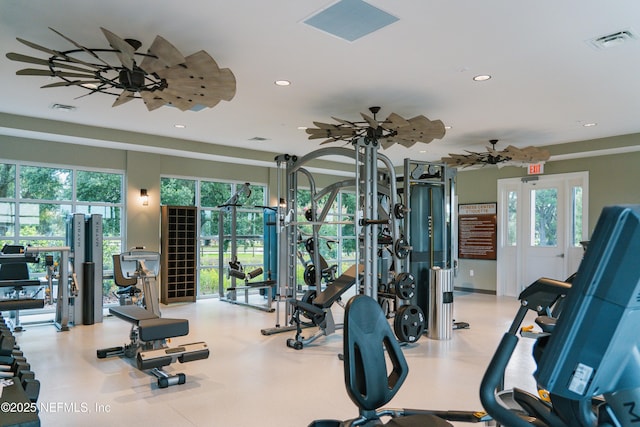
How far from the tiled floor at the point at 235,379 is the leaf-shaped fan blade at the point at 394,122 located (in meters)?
2.48

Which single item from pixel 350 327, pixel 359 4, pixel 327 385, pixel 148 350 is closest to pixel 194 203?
pixel 148 350

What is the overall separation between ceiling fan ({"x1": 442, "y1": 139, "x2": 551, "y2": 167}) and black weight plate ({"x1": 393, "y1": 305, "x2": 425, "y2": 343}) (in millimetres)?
3046

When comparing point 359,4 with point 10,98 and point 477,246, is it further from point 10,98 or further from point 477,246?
point 477,246

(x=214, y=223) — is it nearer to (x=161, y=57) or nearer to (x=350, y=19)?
(x=161, y=57)

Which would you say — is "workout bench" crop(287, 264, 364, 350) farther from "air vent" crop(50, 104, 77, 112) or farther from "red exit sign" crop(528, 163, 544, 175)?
"red exit sign" crop(528, 163, 544, 175)

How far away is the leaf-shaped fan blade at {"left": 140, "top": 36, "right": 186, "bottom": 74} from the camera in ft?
10.1

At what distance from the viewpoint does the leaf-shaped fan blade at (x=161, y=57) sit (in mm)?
3088

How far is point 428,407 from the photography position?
344 cm

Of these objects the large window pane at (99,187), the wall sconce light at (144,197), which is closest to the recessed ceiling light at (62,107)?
the large window pane at (99,187)

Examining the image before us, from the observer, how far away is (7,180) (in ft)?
22.7

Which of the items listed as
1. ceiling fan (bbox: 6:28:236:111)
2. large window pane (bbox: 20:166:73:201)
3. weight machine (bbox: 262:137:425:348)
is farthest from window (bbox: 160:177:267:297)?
ceiling fan (bbox: 6:28:236:111)

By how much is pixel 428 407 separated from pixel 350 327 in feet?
5.72

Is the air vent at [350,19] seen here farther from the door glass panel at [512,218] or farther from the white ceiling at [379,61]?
the door glass panel at [512,218]

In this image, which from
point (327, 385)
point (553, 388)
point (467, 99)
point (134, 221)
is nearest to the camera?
point (553, 388)
